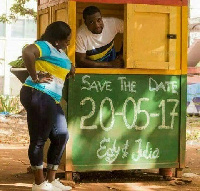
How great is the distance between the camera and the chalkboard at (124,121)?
6.60 meters

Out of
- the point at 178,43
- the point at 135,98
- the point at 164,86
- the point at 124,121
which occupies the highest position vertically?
the point at 178,43

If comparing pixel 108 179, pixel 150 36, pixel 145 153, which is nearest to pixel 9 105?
pixel 108 179

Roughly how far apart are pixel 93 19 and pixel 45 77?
1.26 meters

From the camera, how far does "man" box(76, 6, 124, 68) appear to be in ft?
22.0

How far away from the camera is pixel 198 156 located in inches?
377

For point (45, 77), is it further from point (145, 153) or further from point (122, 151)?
point (145, 153)

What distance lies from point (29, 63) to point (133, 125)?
172 cm

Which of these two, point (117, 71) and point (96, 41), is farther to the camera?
point (96, 41)

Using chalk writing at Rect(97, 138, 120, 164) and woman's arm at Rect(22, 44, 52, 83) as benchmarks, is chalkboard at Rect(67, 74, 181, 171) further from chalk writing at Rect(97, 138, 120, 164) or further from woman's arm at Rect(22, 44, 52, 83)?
woman's arm at Rect(22, 44, 52, 83)

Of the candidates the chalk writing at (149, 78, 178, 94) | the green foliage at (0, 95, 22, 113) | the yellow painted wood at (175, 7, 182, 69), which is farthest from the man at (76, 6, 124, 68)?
the green foliage at (0, 95, 22, 113)

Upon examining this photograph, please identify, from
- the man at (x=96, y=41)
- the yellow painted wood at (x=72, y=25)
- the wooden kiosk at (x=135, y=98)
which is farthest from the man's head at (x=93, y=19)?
the yellow painted wood at (x=72, y=25)

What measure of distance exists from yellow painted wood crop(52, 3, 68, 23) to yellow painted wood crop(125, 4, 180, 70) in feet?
Result: 2.27

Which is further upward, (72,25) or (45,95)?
(72,25)

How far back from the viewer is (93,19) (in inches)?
265
